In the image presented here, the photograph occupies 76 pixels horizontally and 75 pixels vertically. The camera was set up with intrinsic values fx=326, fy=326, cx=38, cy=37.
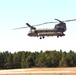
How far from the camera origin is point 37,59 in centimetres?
15950

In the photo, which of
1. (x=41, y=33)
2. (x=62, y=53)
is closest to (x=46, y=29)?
(x=41, y=33)

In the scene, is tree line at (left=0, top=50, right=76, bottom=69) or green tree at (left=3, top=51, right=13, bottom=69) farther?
green tree at (left=3, top=51, right=13, bottom=69)

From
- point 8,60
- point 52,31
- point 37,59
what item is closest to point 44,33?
point 52,31

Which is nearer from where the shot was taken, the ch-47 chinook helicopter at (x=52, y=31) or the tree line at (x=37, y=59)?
the ch-47 chinook helicopter at (x=52, y=31)

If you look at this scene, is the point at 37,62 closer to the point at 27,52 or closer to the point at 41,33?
the point at 27,52

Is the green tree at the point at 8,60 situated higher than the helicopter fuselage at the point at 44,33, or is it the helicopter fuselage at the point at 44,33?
the helicopter fuselage at the point at 44,33

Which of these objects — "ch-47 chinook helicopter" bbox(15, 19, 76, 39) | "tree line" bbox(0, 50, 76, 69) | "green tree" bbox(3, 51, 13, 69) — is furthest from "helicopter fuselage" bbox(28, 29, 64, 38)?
"green tree" bbox(3, 51, 13, 69)

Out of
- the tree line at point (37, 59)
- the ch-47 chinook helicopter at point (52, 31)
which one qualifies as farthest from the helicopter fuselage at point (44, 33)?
the tree line at point (37, 59)

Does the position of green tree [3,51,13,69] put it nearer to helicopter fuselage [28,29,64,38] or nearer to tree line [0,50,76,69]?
tree line [0,50,76,69]

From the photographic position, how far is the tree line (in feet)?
496

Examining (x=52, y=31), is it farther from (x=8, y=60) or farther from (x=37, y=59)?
(x=8, y=60)

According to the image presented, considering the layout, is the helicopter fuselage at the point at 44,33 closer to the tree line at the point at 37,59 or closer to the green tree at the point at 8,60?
the tree line at the point at 37,59

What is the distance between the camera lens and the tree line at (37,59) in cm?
15121

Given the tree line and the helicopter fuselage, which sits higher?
the helicopter fuselage
